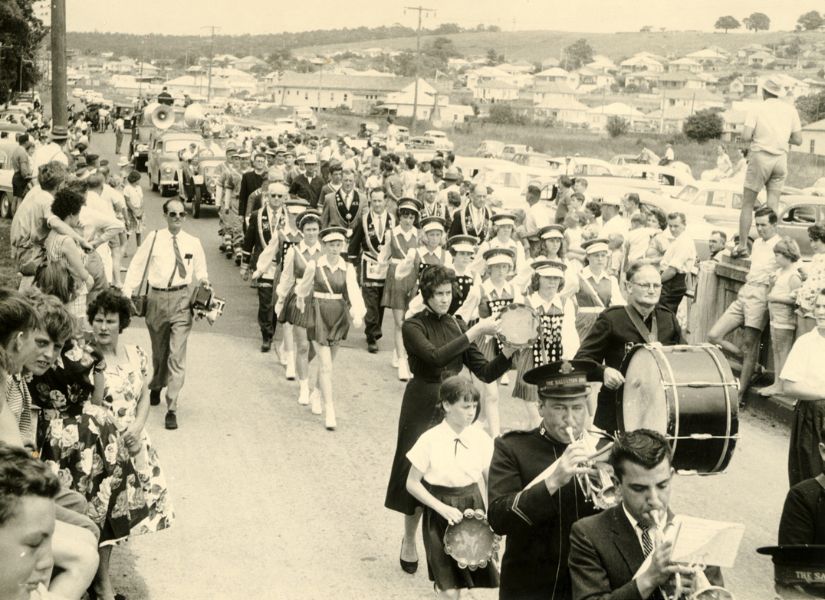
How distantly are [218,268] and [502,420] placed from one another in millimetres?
9854

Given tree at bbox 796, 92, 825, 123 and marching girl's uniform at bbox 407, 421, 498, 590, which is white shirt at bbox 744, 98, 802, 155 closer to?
marching girl's uniform at bbox 407, 421, 498, 590

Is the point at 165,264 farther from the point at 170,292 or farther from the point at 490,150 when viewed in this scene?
the point at 490,150

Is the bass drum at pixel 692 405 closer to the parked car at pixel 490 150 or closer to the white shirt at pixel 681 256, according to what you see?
the white shirt at pixel 681 256

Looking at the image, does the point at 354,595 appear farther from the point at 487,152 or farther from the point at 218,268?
the point at 487,152

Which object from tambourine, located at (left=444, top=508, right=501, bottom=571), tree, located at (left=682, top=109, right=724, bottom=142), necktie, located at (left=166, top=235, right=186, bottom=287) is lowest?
tree, located at (left=682, top=109, right=724, bottom=142)

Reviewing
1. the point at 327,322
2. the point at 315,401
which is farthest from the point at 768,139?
the point at 315,401

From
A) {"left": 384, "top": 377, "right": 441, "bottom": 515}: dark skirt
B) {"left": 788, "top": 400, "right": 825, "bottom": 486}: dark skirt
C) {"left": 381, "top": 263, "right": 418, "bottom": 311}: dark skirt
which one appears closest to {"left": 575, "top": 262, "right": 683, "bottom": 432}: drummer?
{"left": 788, "top": 400, "right": 825, "bottom": 486}: dark skirt

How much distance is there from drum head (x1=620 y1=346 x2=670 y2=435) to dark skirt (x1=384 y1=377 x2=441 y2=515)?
1.24m

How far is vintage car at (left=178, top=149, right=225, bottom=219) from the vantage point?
28.2 metres

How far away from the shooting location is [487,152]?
48.5 metres

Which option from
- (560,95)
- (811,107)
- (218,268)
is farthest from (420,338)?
(560,95)

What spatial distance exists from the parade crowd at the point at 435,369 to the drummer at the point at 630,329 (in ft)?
0.05

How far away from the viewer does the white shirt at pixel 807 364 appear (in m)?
7.54

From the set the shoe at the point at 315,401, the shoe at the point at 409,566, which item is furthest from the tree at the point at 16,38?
the shoe at the point at 409,566
